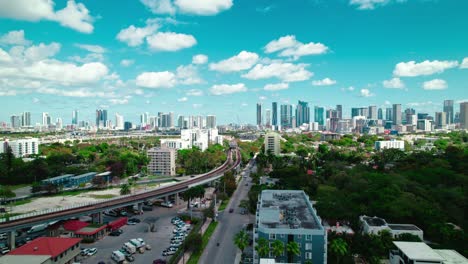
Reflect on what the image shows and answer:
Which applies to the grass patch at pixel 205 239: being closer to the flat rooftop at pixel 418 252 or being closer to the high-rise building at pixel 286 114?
the flat rooftop at pixel 418 252

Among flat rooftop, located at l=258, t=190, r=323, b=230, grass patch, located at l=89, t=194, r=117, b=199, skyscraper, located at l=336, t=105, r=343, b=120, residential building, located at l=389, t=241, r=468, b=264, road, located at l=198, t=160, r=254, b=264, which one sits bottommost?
road, located at l=198, t=160, r=254, b=264

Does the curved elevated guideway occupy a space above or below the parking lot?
above

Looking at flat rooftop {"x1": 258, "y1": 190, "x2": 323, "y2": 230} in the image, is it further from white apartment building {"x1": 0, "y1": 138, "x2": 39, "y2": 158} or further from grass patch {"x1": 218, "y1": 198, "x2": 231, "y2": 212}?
white apartment building {"x1": 0, "y1": 138, "x2": 39, "y2": 158}

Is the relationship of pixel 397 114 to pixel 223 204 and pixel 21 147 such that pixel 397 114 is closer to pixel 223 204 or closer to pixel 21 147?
pixel 223 204

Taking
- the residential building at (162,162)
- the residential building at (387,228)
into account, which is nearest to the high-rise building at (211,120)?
the residential building at (162,162)

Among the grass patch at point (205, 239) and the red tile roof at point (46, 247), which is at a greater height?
the red tile roof at point (46, 247)

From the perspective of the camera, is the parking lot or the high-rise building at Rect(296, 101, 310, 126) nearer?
the parking lot

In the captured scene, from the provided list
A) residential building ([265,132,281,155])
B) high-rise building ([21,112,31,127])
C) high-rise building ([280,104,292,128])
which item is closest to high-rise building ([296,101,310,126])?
high-rise building ([280,104,292,128])
